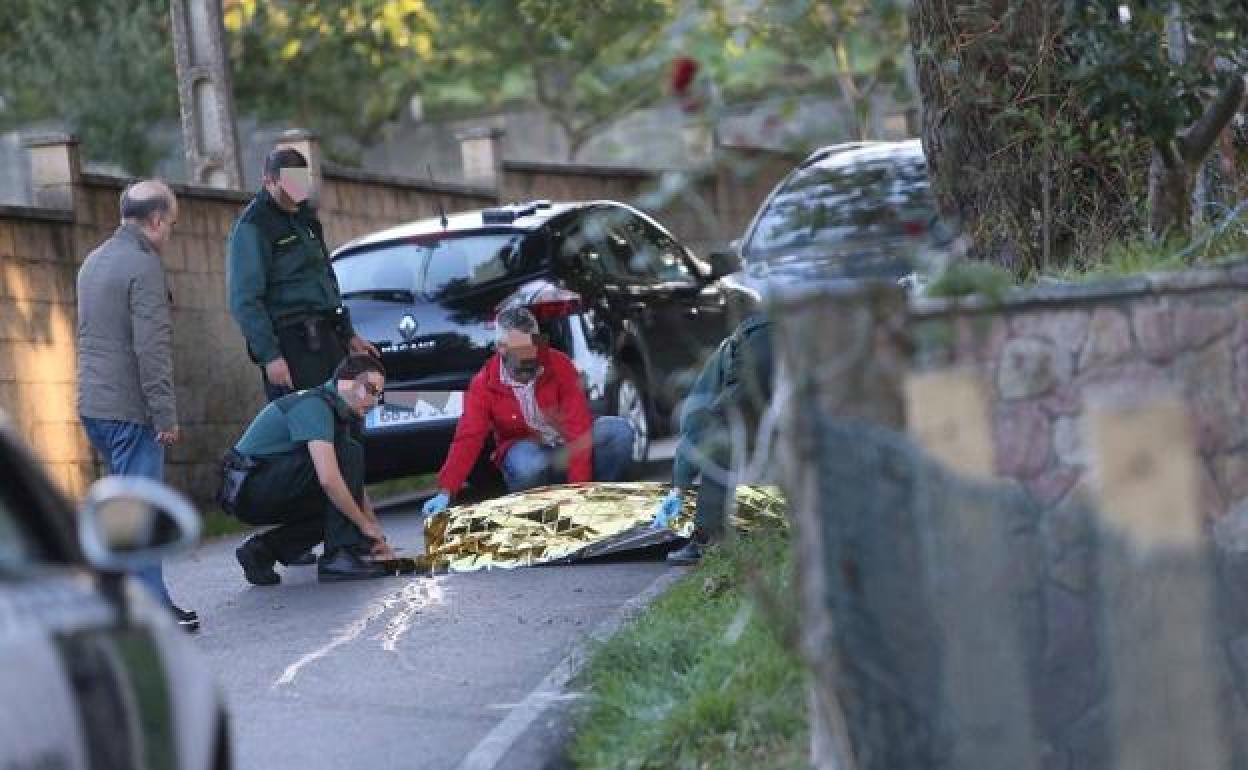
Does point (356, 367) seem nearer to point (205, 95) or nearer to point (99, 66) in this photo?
point (205, 95)

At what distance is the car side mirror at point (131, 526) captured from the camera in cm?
432

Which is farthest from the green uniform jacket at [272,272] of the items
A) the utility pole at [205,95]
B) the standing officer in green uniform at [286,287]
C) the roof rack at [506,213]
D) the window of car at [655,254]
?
the utility pole at [205,95]

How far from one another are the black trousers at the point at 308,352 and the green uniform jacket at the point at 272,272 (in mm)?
58

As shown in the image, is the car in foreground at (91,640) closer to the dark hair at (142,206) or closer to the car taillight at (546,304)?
the dark hair at (142,206)

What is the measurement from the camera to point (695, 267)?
49.9ft

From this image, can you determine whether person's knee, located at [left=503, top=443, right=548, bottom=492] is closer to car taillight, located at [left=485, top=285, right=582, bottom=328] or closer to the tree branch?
car taillight, located at [left=485, top=285, right=582, bottom=328]

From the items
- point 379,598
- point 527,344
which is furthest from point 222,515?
point 379,598

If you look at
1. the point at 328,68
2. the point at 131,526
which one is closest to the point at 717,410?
the point at 131,526

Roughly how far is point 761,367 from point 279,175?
2.64 meters

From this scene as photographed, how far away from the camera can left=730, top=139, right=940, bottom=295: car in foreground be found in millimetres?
12062

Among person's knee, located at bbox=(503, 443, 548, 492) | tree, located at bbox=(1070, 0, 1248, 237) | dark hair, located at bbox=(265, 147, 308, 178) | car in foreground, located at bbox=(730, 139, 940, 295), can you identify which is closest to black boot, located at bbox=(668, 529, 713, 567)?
person's knee, located at bbox=(503, 443, 548, 492)

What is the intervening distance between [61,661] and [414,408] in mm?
Result: 8879

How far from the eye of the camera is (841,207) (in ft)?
43.5

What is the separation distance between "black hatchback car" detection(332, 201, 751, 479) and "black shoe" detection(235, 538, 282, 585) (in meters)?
2.42
